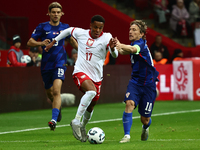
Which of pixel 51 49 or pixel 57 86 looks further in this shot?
pixel 51 49

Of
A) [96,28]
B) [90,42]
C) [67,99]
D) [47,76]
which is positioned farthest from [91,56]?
[67,99]

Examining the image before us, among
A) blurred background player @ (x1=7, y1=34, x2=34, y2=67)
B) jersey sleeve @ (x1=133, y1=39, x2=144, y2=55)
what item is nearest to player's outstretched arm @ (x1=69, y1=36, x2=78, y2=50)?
jersey sleeve @ (x1=133, y1=39, x2=144, y2=55)

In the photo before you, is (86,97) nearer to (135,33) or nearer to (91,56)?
(91,56)

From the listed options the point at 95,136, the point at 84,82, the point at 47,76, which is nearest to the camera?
the point at 95,136

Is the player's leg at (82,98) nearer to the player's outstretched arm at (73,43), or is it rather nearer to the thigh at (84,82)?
the thigh at (84,82)

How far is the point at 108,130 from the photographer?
9.45 metres

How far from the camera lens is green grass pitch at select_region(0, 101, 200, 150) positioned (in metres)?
6.95

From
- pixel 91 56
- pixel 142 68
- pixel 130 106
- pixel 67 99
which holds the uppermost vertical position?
pixel 91 56

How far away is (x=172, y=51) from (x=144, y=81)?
12849mm

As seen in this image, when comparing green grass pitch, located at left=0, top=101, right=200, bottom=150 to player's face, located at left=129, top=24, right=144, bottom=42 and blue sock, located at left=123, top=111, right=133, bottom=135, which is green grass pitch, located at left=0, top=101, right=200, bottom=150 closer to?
blue sock, located at left=123, top=111, right=133, bottom=135

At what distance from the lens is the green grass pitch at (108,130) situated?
6.95m

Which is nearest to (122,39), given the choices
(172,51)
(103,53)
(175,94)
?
(172,51)

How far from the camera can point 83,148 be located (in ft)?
21.8

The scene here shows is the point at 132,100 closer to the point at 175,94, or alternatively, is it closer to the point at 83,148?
the point at 83,148
